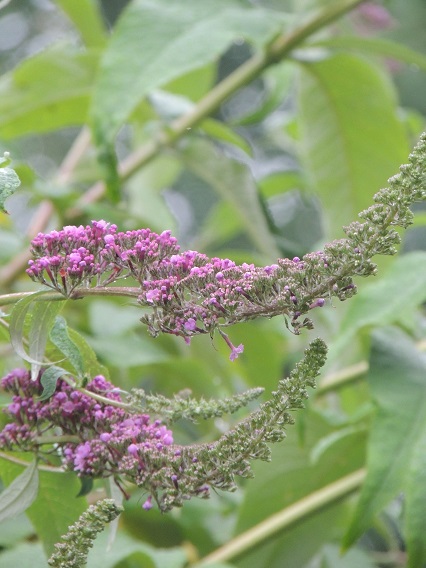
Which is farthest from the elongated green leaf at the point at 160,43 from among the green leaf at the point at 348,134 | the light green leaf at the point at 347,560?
the light green leaf at the point at 347,560

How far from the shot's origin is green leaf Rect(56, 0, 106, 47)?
4.99ft

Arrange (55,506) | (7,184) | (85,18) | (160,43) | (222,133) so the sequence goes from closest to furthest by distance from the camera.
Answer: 1. (7,184)
2. (55,506)
3. (160,43)
4. (222,133)
5. (85,18)

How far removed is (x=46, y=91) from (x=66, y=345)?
0.76m

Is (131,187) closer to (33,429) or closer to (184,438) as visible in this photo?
(184,438)

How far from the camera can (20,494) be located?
0.57 meters

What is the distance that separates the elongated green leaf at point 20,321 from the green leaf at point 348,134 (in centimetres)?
77

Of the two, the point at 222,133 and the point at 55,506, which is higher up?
the point at 55,506

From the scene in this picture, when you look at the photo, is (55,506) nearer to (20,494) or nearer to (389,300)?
(20,494)

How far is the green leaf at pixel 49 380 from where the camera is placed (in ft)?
1.79

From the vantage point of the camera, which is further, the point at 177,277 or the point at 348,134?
the point at 348,134

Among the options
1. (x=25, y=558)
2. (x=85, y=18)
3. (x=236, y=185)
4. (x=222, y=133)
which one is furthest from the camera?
(x=85, y=18)

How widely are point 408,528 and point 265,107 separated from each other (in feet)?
2.49

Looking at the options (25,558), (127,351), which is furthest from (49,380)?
(127,351)

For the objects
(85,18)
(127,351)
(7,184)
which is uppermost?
(7,184)
